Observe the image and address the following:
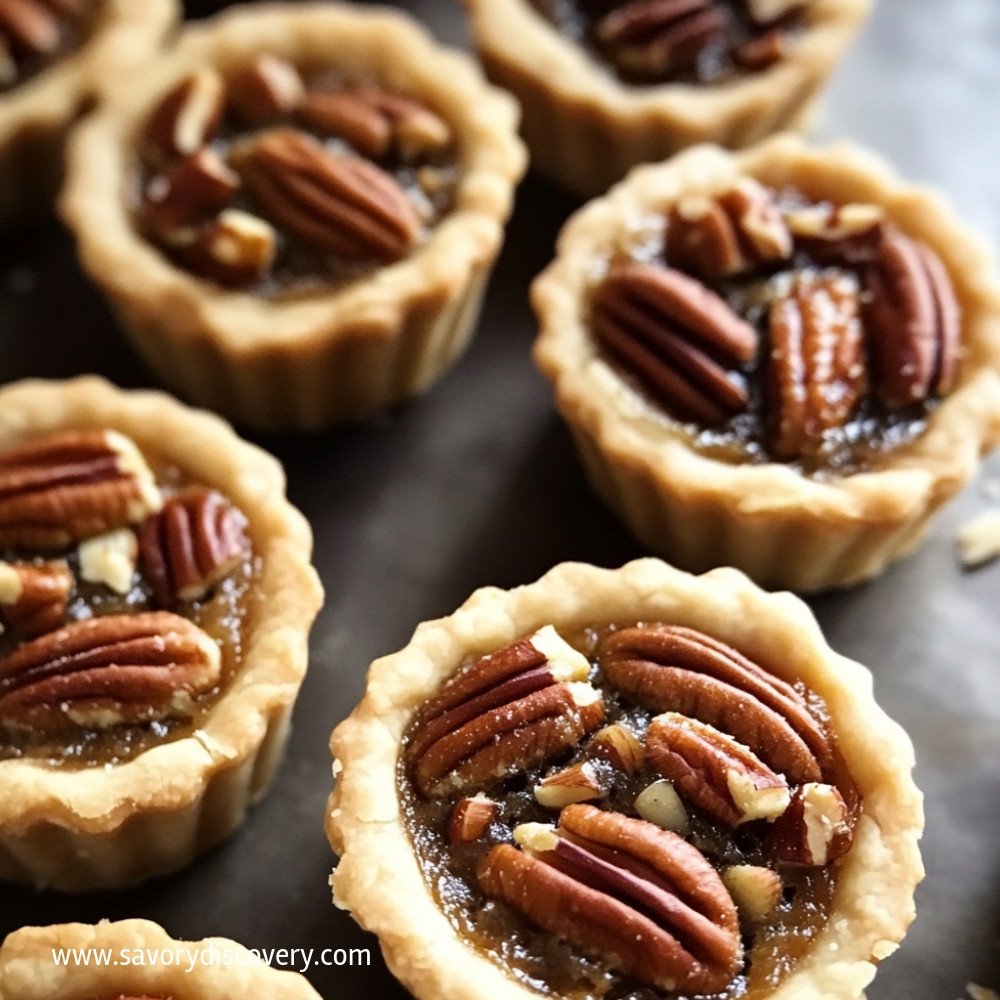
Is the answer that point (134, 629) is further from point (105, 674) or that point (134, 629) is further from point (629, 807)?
point (629, 807)

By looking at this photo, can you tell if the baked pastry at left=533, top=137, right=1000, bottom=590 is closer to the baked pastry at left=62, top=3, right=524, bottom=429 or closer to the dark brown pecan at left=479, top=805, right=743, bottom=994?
the baked pastry at left=62, top=3, right=524, bottom=429

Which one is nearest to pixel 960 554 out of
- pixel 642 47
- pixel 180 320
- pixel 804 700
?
pixel 804 700

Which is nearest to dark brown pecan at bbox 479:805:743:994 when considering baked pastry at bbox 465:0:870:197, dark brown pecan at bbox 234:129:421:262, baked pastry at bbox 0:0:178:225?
dark brown pecan at bbox 234:129:421:262

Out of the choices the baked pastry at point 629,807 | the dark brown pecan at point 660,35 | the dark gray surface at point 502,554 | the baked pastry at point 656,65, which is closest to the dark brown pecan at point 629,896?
the baked pastry at point 629,807

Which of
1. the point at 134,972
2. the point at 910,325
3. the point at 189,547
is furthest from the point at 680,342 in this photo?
the point at 134,972

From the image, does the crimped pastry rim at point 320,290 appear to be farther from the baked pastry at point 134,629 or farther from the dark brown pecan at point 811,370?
the dark brown pecan at point 811,370
